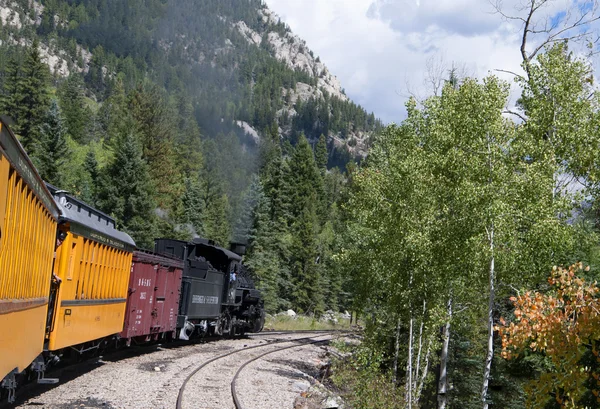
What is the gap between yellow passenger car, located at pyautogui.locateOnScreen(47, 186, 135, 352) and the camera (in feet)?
37.0

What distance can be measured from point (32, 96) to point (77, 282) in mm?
61811

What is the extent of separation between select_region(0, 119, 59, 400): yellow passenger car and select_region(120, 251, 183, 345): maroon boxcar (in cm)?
728

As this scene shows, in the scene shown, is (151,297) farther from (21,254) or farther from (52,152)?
(52,152)

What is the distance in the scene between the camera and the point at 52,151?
4984 cm

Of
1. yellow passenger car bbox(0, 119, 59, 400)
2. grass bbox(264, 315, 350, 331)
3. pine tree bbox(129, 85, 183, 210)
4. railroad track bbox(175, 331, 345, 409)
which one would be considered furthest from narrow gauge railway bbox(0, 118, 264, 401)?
pine tree bbox(129, 85, 183, 210)

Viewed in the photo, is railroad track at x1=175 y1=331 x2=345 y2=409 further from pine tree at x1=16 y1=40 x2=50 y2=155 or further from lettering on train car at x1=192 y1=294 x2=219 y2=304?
pine tree at x1=16 y1=40 x2=50 y2=155

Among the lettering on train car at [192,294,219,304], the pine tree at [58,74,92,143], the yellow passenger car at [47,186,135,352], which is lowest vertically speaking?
the lettering on train car at [192,294,219,304]

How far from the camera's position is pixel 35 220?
8047 millimetres

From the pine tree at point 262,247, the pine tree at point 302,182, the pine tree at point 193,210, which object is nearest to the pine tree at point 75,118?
the pine tree at point 302,182

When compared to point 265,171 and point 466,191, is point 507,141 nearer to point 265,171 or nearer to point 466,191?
point 466,191

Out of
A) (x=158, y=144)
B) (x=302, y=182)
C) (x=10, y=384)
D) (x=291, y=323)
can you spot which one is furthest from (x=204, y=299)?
(x=302, y=182)

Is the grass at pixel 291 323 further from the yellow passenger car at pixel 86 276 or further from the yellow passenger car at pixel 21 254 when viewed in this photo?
the yellow passenger car at pixel 21 254

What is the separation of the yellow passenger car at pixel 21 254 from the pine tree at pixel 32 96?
58.7 m

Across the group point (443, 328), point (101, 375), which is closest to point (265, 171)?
→ point (443, 328)
